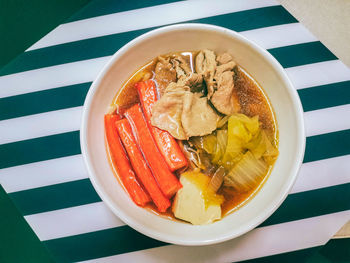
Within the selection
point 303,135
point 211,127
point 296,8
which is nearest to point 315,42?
point 296,8

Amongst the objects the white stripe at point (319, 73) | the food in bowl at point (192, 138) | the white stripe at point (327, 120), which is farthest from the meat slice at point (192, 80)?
the white stripe at point (327, 120)

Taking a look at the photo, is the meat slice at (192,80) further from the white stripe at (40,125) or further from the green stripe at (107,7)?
the white stripe at (40,125)

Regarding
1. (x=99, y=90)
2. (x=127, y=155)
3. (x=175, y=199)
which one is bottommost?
(x=175, y=199)

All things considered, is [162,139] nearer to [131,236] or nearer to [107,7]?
[131,236]

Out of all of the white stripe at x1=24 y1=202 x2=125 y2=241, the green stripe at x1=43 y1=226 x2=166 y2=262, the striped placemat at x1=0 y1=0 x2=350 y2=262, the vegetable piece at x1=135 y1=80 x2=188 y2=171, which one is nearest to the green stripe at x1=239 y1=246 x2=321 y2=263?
the striped placemat at x1=0 y1=0 x2=350 y2=262

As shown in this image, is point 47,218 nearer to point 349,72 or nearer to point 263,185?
point 263,185

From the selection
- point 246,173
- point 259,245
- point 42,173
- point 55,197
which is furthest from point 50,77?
point 259,245

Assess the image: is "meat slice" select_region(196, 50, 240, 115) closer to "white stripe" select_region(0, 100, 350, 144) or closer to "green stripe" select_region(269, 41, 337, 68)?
"green stripe" select_region(269, 41, 337, 68)
